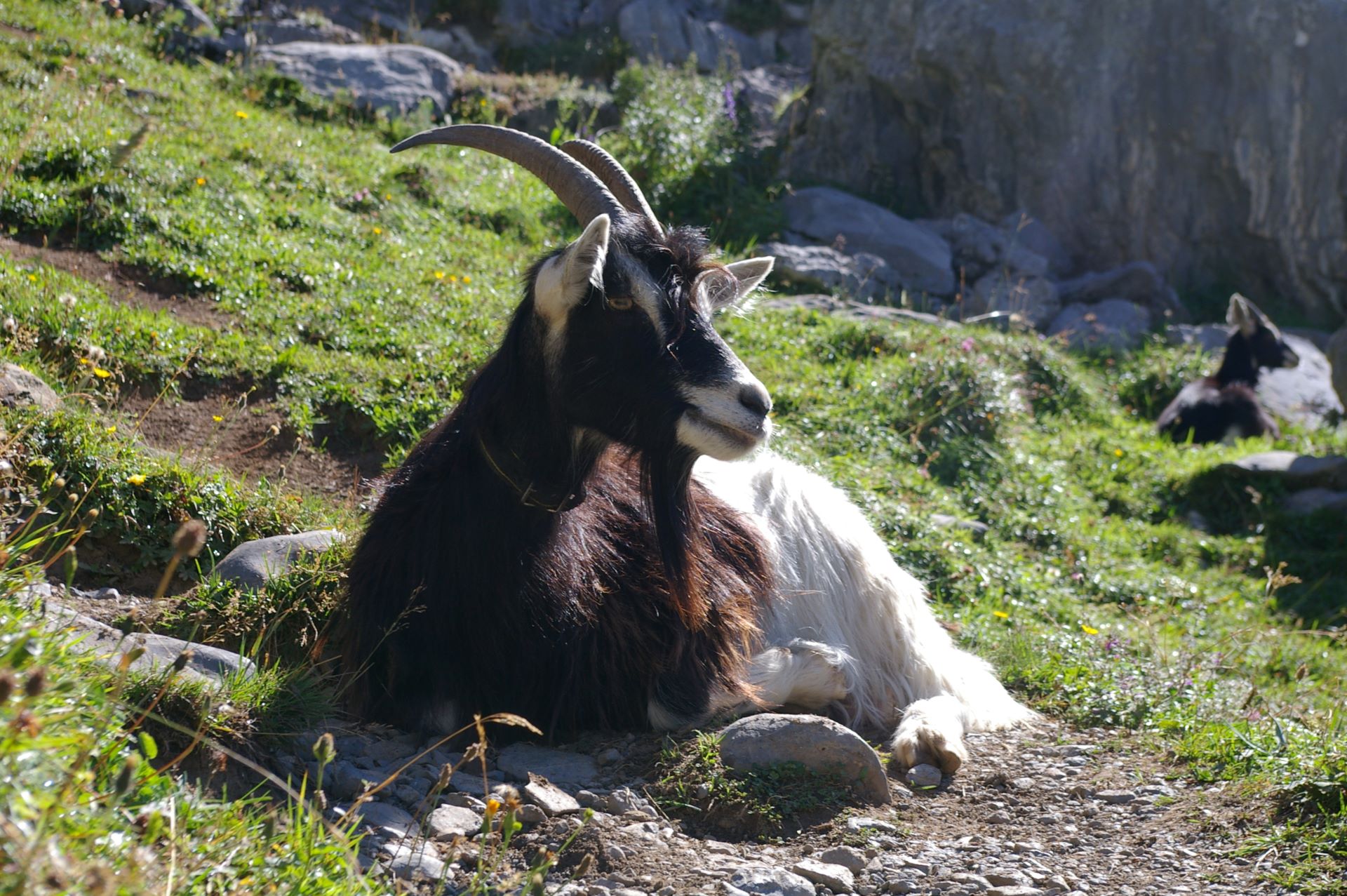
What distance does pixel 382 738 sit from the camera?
3.68 m

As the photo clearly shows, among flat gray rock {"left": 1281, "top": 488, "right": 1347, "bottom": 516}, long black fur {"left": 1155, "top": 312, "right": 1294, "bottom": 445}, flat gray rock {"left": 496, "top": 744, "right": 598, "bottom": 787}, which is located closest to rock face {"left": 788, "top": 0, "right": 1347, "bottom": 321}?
long black fur {"left": 1155, "top": 312, "right": 1294, "bottom": 445}

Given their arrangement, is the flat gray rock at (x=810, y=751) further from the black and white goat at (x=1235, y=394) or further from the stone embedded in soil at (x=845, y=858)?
the black and white goat at (x=1235, y=394)

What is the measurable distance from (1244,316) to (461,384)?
7268 millimetres

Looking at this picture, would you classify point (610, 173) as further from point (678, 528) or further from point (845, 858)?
point (845, 858)

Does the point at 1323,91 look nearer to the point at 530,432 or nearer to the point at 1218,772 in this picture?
the point at 1218,772

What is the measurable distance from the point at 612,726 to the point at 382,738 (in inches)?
30.1

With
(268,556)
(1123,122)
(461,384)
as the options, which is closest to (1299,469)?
(1123,122)

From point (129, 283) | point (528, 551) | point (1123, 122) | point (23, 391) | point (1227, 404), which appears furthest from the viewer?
point (1123, 122)

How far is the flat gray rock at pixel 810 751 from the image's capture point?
3559 millimetres

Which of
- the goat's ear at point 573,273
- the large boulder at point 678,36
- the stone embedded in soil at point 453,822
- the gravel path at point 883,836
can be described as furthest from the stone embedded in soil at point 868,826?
the large boulder at point 678,36

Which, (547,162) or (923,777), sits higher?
(547,162)

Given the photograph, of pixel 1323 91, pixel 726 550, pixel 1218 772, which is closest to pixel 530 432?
pixel 726 550

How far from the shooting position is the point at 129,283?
6.43 meters

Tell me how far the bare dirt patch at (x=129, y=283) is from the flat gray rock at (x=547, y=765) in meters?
3.60
